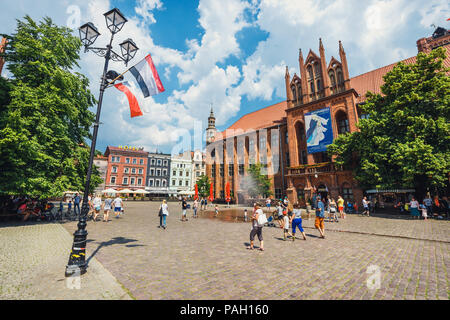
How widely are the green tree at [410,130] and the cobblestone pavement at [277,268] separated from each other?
9223 mm

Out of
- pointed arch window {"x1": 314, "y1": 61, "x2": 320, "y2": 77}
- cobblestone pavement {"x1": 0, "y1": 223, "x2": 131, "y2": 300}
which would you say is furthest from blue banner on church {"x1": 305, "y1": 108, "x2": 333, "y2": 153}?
cobblestone pavement {"x1": 0, "y1": 223, "x2": 131, "y2": 300}

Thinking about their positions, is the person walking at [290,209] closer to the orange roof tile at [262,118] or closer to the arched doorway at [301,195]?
the arched doorway at [301,195]

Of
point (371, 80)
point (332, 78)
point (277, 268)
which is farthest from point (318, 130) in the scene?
point (277, 268)

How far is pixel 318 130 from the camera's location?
84.2 feet

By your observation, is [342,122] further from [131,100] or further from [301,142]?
[131,100]

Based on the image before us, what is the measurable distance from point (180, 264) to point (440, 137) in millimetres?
20683

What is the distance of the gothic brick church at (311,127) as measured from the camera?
2436cm

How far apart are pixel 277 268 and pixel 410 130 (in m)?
18.1

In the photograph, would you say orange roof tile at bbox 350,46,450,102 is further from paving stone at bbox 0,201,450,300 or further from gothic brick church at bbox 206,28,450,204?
paving stone at bbox 0,201,450,300

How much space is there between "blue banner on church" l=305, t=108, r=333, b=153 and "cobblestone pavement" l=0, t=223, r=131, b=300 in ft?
→ 84.9

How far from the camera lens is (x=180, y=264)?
522 cm

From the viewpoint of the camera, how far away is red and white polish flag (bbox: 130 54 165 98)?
6.99 meters
